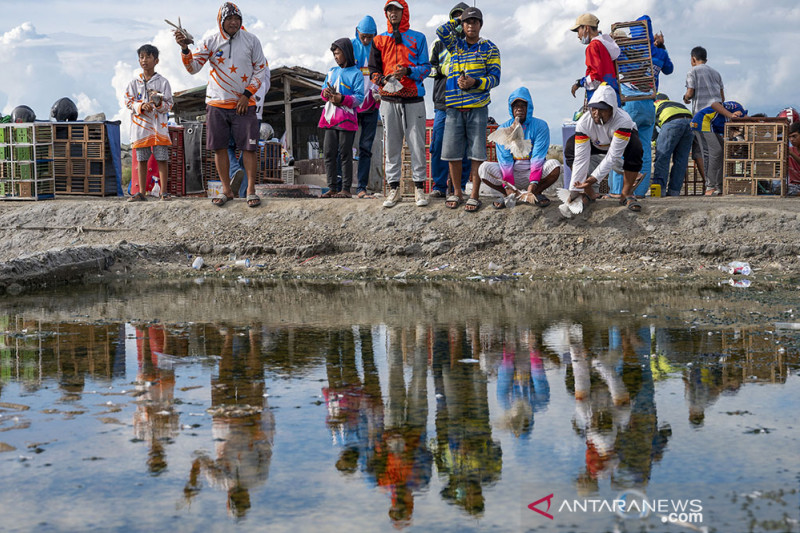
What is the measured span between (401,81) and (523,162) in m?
1.49

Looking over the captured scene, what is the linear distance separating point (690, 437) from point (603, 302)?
133 inches

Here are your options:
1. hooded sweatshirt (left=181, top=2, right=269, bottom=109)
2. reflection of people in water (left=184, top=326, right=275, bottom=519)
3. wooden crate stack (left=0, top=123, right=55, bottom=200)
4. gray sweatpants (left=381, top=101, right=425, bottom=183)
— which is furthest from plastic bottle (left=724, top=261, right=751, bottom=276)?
wooden crate stack (left=0, top=123, right=55, bottom=200)

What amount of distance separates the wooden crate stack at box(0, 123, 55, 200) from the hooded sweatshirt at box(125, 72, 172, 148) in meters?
2.20

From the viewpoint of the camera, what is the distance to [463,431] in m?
3.59

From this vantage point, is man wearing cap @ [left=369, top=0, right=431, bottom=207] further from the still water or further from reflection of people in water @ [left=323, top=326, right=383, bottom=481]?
reflection of people in water @ [left=323, top=326, right=383, bottom=481]

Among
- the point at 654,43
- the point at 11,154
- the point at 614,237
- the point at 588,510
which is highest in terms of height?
the point at 654,43

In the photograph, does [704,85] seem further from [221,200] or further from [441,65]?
[221,200]

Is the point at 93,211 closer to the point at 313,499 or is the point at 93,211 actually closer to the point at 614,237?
the point at 614,237

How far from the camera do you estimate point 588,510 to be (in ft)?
9.15

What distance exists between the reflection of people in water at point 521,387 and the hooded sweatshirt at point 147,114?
6.68 metres

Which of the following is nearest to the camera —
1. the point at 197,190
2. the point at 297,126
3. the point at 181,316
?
the point at 181,316

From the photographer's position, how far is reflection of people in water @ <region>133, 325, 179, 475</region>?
11.4ft

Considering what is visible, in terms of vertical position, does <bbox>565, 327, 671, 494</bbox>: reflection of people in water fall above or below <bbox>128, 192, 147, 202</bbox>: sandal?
below

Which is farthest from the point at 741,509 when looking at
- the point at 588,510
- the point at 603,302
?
the point at 603,302
